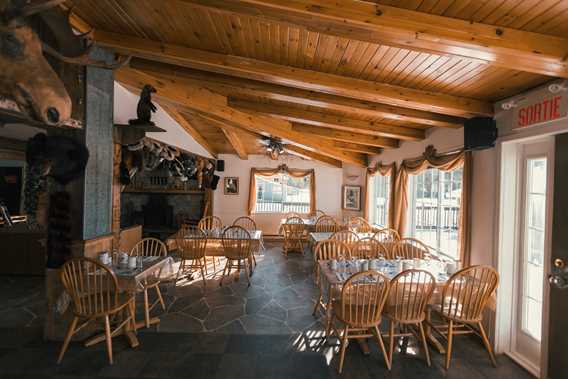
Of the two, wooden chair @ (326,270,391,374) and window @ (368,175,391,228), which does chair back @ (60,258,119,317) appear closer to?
wooden chair @ (326,270,391,374)

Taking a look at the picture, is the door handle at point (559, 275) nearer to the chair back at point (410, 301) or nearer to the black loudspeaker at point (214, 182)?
the chair back at point (410, 301)

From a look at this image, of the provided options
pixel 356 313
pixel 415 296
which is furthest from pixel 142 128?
pixel 415 296

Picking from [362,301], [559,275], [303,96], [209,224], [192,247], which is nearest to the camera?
[559,275]

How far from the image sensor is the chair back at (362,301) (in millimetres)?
2381

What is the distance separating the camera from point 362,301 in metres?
2.46

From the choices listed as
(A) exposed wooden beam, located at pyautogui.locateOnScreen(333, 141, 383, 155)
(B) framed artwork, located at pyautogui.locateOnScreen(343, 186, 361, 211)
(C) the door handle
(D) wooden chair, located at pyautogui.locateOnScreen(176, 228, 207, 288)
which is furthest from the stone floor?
(B) framed artwork, located at pyautogui.locateOnScreen(343, 186, 361, 211)

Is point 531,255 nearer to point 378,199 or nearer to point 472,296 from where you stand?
point 472,296

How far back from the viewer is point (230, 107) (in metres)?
4.16

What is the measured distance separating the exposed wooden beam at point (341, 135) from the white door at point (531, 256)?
2559mm

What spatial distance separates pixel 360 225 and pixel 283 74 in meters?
4.70

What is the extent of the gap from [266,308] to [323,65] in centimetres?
306

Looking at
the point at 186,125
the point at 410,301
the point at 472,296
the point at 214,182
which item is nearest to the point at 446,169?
the point at 472,296

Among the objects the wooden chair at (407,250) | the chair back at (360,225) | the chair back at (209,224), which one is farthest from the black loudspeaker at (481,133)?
the chair back at (209,224)

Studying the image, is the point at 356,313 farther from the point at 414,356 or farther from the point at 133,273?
the point at 133,273
